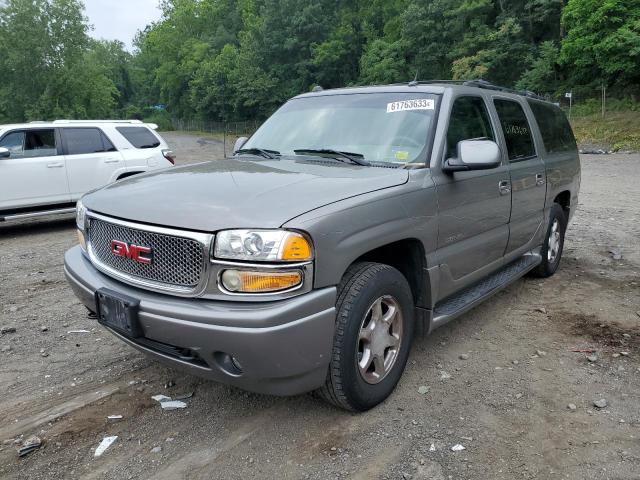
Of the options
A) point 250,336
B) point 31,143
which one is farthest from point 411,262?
point 31,143

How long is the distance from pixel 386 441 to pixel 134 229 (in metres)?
1.72

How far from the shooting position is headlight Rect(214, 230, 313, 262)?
7.88ft

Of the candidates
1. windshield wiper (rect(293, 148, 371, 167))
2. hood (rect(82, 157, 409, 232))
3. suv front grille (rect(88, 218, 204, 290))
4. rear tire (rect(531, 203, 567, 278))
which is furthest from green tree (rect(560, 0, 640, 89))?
suv front grille (rect(88, 218, 204, 290))

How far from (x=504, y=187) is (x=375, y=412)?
2.05 metres

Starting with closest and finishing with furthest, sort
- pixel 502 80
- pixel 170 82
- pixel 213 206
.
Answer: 1. pixel 213 206
2. pixel 502 80
3. pixel 170 82

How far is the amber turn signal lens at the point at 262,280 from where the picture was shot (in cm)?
242

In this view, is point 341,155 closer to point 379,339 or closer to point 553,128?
point 379,339

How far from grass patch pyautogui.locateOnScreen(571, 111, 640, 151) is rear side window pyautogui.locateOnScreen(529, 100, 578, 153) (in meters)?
21.8

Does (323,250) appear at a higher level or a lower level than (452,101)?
lower

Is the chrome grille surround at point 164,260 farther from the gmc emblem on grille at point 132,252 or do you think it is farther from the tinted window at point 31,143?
the tinted window at point 31,143

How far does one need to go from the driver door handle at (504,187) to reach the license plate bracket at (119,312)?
9.02 feet

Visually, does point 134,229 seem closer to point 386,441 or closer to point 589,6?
point 386,441

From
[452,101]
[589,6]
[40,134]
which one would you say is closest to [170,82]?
[589,6]

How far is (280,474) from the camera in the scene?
99.3 inches
